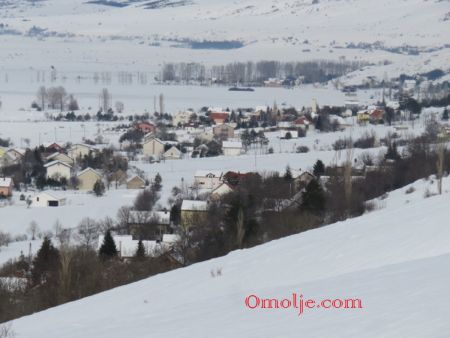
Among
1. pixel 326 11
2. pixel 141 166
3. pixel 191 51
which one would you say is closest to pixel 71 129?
pixel 141 166

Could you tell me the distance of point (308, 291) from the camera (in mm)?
2771

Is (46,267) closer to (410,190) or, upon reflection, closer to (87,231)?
(87,231)

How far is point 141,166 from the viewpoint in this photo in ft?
45.1

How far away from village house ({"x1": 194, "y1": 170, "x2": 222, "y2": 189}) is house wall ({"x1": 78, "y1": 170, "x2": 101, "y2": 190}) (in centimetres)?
146

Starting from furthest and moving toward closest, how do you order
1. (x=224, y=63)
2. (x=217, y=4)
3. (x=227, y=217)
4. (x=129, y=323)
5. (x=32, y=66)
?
(x=217, y=4) → (x=224, y=63) → (x=32, y=66) → (x=227, y=217) → (x=129, y=323)

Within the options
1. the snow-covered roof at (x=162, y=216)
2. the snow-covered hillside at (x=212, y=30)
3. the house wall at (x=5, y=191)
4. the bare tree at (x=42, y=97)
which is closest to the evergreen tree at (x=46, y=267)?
the snow-covered roof at (x=162, y=216)

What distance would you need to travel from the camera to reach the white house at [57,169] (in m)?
12.7

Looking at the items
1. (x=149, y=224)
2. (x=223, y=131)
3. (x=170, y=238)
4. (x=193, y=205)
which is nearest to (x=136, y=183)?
(x=193, y=205)

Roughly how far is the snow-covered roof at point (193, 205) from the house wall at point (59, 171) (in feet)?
13.2

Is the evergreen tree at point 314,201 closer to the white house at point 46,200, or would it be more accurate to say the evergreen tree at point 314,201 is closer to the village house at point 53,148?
the white house at point 46,200

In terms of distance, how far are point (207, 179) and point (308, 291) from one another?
887cm


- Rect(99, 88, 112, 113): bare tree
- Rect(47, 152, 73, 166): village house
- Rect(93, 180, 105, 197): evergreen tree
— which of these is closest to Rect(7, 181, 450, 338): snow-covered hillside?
Rect(93, 180, 105, 197): evergreen tree

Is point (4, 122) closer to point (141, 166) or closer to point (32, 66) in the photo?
point (141, 166)

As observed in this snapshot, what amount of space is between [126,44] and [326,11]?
64.7ft
